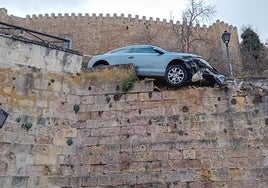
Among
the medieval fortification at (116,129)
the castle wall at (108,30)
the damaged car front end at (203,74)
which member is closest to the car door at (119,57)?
the medieval fortification at (116,129)

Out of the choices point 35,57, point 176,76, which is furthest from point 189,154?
point 35,57

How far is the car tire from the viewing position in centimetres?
1060

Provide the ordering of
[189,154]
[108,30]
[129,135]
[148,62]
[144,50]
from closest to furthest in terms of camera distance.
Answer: [189,154] → [129,135] → [148,62] → [144,50] → [108,30]

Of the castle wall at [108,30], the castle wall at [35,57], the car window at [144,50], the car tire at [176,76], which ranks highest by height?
the castle wall at [108,30]

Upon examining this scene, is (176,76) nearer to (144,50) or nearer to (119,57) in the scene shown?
(144,50)

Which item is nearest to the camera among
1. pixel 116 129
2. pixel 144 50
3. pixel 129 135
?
pixel 129 135

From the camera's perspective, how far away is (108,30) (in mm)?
30859

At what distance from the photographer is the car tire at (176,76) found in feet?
34.8

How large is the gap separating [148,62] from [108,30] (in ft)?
66.2

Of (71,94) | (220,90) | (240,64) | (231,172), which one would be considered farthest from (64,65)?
(240,64)

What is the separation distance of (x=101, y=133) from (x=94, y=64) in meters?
2.45

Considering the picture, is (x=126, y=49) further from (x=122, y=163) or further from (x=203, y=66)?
(x=122, y=163)

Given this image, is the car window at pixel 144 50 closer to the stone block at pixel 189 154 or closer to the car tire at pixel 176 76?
the car tire at pixel 176 76

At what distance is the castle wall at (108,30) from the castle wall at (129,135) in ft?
64.0
